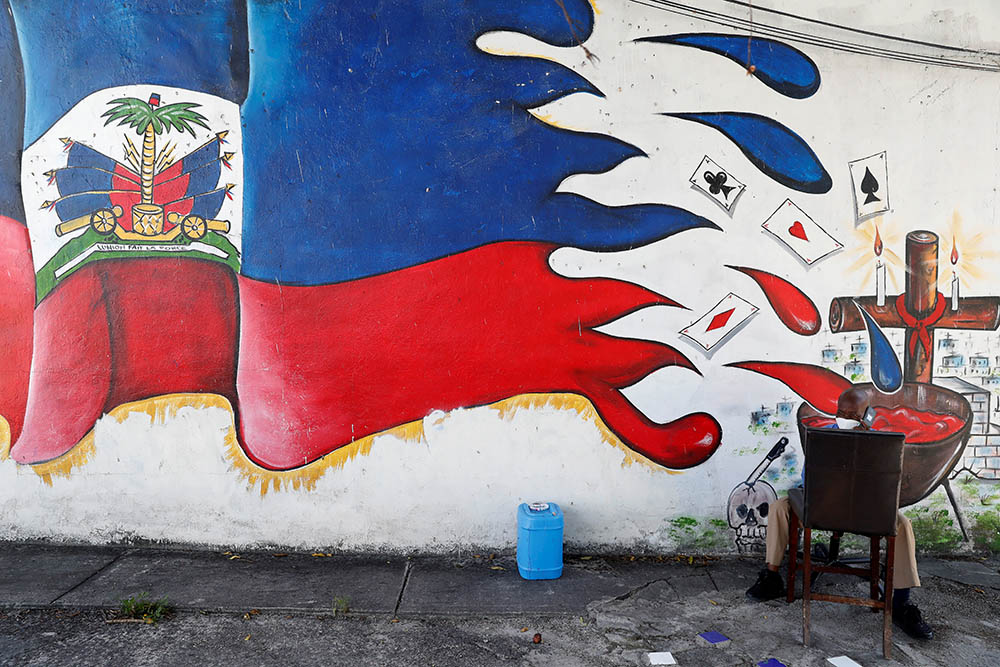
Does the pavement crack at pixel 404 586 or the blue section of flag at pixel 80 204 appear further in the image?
the blue section of flag at pixel 80 204

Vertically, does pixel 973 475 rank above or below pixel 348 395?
below

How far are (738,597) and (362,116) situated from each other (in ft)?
12.6

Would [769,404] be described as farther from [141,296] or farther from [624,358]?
[141,296]

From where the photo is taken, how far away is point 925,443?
4.46m

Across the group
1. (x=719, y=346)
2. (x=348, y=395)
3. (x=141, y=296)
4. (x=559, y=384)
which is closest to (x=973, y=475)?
(x=719, y=346)

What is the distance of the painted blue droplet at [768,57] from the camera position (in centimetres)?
432

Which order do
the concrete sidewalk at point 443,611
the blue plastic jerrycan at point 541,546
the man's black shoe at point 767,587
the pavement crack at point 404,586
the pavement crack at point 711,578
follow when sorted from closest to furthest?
the concrete sidewalk at point 443,611
the pavement crack at point 404,586
the man's black shoe at point 767,587
the pavement crack at point 711,578
the blue plastic jerrycan at point 541,546

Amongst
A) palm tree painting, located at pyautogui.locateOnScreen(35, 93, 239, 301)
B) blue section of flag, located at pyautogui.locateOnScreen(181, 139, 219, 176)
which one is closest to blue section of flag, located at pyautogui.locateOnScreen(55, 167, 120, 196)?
palm tree painting, located at pyautogui.locateOnScreen(35, 93, 239, 301)

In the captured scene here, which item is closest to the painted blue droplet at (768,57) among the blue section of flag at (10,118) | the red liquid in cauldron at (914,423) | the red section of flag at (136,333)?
the red liquid in cauldron at (914,423)

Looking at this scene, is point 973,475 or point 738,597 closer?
point 738,597

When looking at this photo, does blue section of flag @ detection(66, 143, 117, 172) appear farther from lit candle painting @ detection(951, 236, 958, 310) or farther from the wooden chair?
lit candle painting @ detection(951, 236, 958, 310)

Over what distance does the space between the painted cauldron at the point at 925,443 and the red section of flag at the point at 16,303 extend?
529 cm

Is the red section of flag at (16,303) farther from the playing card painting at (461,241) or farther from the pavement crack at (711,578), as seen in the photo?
the pavement crack at (711,578)

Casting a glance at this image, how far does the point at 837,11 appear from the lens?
4.32 m
